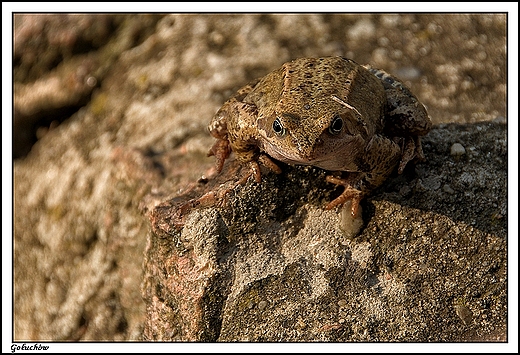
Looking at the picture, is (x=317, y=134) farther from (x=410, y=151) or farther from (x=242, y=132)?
(x=410, y=151)

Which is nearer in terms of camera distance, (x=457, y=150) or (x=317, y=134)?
(x=317, y=134)

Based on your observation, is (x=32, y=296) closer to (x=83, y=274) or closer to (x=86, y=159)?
(x=83, y=274)

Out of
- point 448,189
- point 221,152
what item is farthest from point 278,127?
point 448,189

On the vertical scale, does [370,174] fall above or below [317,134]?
below

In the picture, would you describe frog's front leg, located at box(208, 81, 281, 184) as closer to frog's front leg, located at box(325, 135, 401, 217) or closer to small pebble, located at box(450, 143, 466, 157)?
frog's front leg, located at box(325, 135, 401, 217)

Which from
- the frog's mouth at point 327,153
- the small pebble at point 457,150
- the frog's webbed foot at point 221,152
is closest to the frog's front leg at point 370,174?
the frog's mouth at point 327,153

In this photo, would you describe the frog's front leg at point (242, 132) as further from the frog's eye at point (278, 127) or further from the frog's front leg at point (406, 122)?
the frog's front leg at point (406, 122)

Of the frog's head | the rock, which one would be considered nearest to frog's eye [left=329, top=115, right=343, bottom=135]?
the frog's head
